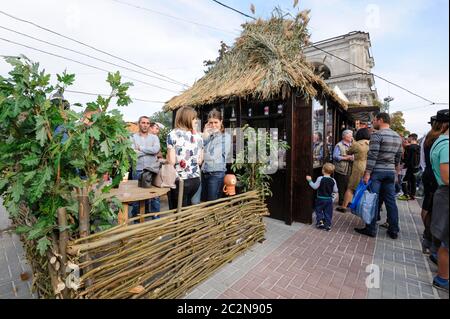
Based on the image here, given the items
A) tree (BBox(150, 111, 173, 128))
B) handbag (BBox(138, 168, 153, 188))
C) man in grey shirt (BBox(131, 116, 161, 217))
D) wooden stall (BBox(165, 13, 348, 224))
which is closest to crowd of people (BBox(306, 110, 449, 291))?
wooden stall (BBox(165, 13, 348, 224))

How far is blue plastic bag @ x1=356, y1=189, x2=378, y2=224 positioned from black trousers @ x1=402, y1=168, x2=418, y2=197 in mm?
3975

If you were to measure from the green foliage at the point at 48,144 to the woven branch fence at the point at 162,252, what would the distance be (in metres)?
0.25

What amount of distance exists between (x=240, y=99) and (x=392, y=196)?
363 centimetres

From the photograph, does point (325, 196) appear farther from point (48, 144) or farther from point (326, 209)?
point (48, 144)

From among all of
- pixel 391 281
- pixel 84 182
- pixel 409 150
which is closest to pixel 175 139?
pixel 84 182

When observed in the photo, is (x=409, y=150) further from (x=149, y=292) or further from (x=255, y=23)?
(x=149, y=292)

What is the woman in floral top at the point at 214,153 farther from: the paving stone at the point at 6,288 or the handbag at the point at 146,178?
the paving stone at the point at 6,288

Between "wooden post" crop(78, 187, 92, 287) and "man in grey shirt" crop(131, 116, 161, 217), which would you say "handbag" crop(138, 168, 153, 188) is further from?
"wooden post" crop(78, 187, 92, 287)

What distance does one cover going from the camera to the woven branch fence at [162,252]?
1720 millimetres

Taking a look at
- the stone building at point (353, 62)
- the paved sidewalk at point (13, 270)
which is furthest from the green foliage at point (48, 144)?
the stone building at point (353, 62)

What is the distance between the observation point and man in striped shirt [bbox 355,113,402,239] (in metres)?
3.70

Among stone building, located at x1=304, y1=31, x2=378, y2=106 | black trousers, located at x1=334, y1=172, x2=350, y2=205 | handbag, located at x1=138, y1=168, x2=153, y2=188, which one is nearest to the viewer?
handbag, located at x1=138, y1=168, x2=153, y2=188

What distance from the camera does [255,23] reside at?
550 cm

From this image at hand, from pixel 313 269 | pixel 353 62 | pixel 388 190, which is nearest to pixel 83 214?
pixel 313 269
